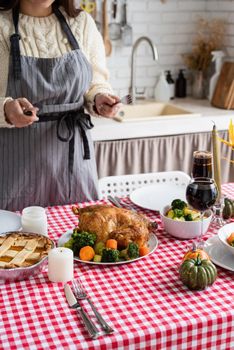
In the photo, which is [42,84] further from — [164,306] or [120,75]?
[120,75]

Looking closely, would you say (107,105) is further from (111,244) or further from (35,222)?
(111,244)

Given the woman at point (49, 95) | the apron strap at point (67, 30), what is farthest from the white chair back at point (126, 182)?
the apron strap at point (67, 30)

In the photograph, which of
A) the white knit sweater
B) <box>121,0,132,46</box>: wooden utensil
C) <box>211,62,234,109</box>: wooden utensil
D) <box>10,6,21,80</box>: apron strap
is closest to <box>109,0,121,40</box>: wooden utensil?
<box>121,0,132,46</box>: wooden utensil

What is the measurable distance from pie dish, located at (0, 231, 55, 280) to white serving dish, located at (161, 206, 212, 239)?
0.40 metres

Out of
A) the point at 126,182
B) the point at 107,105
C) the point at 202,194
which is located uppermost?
the point at 107,105

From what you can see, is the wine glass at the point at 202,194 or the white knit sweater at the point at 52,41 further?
the white knit sweater at the point at 52,41

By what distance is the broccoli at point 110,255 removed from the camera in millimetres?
1804

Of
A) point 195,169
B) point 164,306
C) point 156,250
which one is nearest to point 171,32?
point 195,169

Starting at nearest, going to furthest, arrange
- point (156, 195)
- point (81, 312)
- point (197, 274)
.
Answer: point (81, 312)
point (197, 274)
point (156, 195)

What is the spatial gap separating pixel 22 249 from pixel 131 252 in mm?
315

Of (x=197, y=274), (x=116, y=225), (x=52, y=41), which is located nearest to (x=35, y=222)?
(x=116, y=225)

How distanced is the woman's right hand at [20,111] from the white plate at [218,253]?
75cm

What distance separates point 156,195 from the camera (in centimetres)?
239

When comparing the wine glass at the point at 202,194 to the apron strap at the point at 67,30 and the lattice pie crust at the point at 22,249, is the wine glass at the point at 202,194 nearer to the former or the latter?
the lattice pie crust at the point at 22,249
